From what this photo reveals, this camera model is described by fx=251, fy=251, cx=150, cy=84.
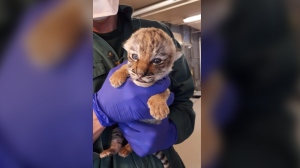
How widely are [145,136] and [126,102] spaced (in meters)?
0.07

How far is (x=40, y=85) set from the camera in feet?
0.75

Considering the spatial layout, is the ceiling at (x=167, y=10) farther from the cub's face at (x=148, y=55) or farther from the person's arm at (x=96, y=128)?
the person's arm at (x=96, y=128)

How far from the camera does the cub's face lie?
1.38 ft

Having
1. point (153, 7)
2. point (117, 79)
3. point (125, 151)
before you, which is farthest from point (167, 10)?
point (125, 151)

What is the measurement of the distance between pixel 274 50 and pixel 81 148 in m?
0.23

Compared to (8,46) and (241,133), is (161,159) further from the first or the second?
(8,46)

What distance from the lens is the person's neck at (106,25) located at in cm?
43

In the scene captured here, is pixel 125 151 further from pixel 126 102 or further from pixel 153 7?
pixel 153 7

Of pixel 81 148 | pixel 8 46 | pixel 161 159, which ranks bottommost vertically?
pixel 161 159

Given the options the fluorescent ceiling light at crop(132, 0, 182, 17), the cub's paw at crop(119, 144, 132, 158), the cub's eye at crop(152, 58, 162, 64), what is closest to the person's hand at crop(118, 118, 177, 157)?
the cub's paw at crop(119, 144, 132, 158)

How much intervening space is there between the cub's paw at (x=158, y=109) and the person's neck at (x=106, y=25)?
0.15 m

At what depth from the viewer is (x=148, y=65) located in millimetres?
421

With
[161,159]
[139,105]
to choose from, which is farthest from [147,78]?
[161,159]

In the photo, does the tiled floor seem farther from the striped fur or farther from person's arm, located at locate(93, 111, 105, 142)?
person's arm, located at locate(93, 111, 105, 142)
